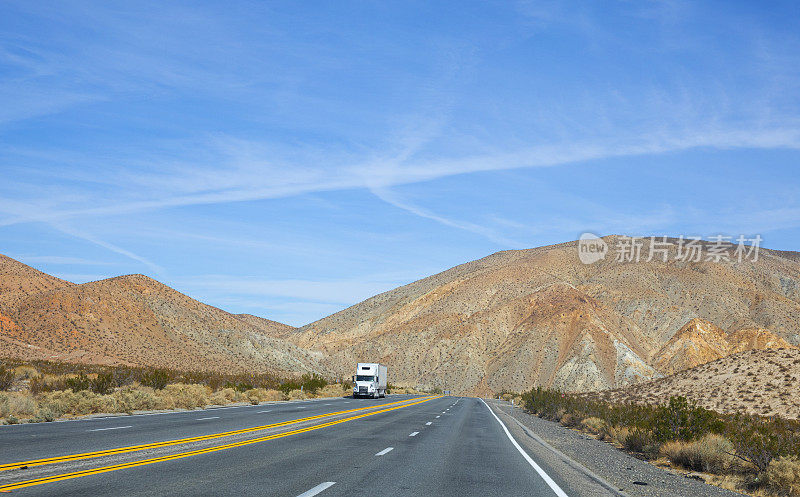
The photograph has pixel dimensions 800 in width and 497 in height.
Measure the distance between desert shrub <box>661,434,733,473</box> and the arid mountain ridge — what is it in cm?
7626

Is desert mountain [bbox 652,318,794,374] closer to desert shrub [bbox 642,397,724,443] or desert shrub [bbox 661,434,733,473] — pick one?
desert shrub [bbox 642,397,724,443]

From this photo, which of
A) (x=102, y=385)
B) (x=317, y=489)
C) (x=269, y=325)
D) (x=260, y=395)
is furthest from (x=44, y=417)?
(x=269, y=325)

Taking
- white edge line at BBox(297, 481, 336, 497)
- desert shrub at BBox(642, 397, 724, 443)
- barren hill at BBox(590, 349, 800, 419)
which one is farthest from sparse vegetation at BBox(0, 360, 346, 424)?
barren hill at BBox(590, 349, 800, 419)

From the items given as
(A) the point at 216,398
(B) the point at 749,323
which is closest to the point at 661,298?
(B) the point at 749,323

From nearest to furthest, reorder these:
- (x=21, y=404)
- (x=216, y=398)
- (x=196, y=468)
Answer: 1. (x=196, y=468)
2. (x=21, y=404)
3. (x=216, y=398)

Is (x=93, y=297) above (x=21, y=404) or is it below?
above

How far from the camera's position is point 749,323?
358ft

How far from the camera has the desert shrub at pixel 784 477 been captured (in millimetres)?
15352

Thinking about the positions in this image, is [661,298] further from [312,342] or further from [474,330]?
[312,342]

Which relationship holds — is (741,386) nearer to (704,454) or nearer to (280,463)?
(704,454)

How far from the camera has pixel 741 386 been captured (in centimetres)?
5688

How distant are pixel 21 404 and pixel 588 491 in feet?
65.7

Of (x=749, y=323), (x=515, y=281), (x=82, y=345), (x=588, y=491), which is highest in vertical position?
(x=515, y=281)

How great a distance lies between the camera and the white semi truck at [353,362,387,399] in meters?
54.7
